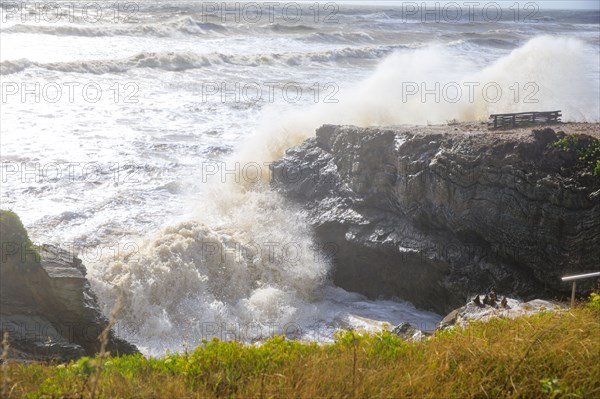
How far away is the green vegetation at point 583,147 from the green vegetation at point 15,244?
29.2ft

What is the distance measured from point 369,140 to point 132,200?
6419 mm

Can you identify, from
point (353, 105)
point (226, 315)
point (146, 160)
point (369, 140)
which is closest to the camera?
point (226, 315)

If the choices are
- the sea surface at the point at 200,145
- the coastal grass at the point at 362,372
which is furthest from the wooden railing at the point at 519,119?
the coastal grass at the point at 362,372

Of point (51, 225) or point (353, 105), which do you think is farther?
point (353, 105)

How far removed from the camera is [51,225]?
13359 millimetres

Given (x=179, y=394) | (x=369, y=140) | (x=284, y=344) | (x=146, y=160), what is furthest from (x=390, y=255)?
(x=146, y=160)

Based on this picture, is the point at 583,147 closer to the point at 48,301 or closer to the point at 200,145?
the point at 48,301

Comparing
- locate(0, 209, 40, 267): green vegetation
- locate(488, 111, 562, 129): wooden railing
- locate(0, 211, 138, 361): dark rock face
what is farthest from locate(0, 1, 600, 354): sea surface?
locate(488, 111, 562, 129): wooden railing

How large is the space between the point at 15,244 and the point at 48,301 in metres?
0.91

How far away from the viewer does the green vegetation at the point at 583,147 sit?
10375mm

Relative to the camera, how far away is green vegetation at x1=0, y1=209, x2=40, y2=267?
7980 mm

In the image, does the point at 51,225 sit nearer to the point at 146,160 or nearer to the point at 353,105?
the point at 146,160

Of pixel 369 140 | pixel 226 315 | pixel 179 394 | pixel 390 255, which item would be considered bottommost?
pixel 226 315

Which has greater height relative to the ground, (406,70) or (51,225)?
(406,70)
